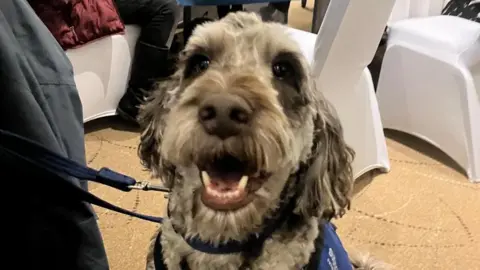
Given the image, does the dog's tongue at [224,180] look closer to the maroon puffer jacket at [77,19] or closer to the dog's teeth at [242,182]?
the dog's teeth at [242,182]

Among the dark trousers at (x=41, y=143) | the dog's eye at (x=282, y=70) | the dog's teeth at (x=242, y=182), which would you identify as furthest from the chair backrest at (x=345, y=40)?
the dark trousers at (x=41, y=143)

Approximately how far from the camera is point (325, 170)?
1330 millimetres

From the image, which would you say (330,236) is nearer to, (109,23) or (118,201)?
(118,201)

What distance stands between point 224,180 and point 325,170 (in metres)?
0.26

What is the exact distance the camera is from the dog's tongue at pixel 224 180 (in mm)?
1164

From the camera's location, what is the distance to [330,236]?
57.1 inches

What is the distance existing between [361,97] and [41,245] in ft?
5.81

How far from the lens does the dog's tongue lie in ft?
3.82

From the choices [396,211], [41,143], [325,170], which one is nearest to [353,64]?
[396,211]

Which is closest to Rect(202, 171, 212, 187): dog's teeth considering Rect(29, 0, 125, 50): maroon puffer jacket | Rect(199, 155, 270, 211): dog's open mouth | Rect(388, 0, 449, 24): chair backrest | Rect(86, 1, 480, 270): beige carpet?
Rect(199, 155, 270, 211): dog's open mouth

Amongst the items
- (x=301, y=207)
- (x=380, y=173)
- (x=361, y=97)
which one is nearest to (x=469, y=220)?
(x=380, y=173)

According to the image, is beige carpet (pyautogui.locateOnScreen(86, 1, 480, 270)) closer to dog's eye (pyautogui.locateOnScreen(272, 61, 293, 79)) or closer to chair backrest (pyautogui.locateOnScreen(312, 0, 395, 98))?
chair backrest (pyautogui.locateOnScreen(312, 0, 395, 98))

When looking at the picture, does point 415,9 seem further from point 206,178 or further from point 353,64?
point 206,178

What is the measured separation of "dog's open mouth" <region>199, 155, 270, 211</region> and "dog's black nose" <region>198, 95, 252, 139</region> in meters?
0.09
